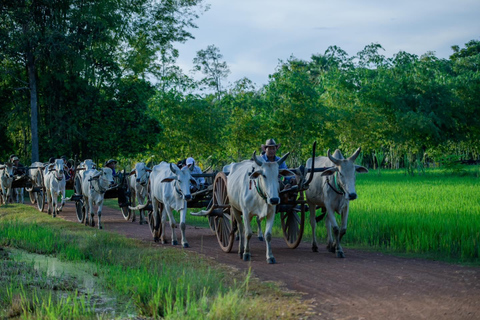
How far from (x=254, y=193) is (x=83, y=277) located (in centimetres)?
287

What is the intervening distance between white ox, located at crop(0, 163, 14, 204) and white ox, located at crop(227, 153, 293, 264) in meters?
12.7

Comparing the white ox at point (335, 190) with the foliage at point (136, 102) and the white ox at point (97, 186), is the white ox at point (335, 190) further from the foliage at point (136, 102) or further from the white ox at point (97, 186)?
the foliage at point (136, 102)

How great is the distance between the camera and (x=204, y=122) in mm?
26734

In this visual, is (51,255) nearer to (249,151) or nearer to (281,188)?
(281,188)

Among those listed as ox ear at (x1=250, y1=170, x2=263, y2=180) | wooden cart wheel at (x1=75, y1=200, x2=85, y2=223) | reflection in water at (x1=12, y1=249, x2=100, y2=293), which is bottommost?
reflection in water at (x1=12, y1=249, x2=100, y2=293)

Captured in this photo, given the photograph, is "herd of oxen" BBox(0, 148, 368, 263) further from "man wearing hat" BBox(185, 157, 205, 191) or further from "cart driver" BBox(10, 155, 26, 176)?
"cart driver" BBox(10, 155, 26, 176)

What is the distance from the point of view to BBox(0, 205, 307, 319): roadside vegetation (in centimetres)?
546

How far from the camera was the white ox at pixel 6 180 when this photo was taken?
19844 millimetres

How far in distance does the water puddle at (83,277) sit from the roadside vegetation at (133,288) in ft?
0.10

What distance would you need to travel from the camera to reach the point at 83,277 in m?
7.93

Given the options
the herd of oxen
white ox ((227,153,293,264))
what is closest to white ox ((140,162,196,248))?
the herd of oxen

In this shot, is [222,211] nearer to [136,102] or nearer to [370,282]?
[370,282]

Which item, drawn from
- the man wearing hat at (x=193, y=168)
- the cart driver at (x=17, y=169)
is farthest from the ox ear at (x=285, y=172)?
the cart driver at (x=17, y=169)

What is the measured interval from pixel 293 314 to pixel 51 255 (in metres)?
5.91
